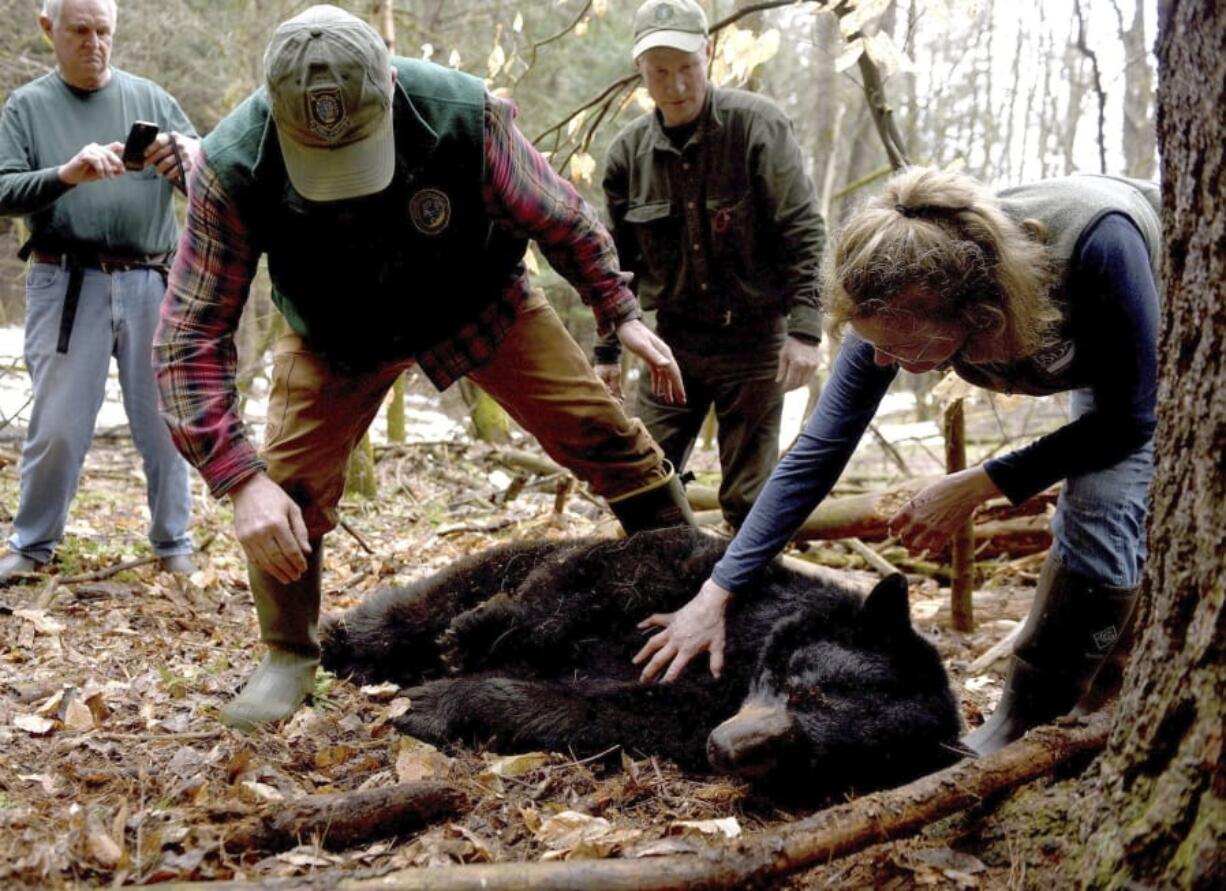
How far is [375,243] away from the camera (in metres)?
3.38

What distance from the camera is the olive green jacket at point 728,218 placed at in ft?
17.1

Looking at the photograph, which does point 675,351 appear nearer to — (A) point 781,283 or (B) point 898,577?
(A) point 781,283

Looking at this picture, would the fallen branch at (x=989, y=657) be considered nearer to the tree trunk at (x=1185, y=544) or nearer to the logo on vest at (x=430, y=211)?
the tree trunk at (x=1185, y=544)

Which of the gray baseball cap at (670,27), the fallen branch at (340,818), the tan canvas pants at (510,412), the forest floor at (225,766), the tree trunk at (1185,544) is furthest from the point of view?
the gray baseball cap at (670,27)

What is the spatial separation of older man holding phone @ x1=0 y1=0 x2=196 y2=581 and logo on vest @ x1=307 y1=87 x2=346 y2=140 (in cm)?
272

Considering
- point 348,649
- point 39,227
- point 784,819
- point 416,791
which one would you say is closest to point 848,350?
point 784,819

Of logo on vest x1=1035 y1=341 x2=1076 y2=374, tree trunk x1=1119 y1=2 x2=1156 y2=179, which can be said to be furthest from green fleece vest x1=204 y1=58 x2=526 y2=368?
tree trunk x1=1119 y1=2 x2=1156 y2=179

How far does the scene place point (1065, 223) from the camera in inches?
112

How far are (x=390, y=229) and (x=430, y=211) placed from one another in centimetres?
15

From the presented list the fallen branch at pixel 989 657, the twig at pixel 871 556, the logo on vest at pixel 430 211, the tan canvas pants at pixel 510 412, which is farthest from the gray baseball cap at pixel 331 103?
the twig at pixel 871 556

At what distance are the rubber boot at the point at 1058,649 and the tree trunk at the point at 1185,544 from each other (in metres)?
1.41

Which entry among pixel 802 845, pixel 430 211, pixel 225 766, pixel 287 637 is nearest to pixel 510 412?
pixel 430 211

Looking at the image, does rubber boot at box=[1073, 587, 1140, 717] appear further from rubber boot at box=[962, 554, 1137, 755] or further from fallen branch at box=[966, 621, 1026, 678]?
fallen branch at box=[966, 621, 1026, 678]

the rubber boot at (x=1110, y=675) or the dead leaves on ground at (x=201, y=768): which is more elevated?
the rubber boot at (x=1110, y=675)
